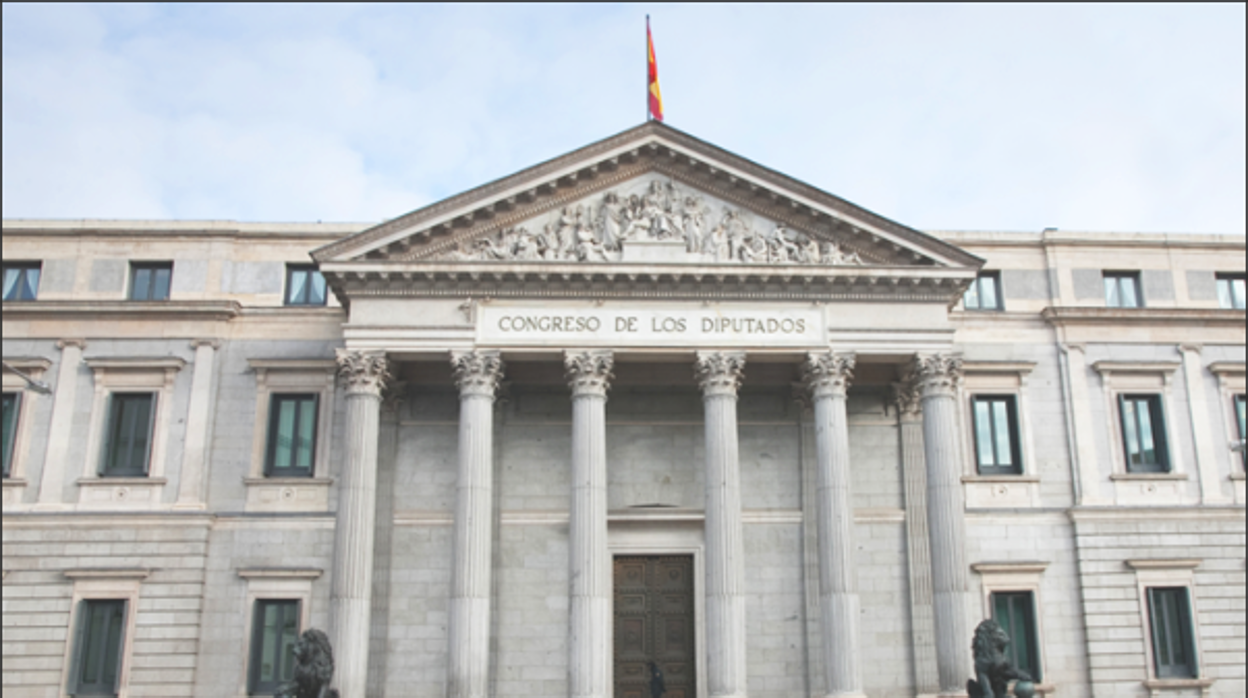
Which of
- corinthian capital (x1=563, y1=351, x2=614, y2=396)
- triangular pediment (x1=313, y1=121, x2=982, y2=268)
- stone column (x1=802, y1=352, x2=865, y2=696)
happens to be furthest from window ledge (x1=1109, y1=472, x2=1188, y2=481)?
corinthian capital (x1=563, y1=351, x2=614, y2=396)

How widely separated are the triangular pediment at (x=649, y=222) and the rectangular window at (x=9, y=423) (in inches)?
434

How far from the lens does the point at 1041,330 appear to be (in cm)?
3219

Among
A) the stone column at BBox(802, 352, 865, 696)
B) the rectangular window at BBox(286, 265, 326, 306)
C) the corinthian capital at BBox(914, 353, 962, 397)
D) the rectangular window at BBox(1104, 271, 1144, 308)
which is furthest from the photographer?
the rectangular window at BBox(1104, 271, 1144, 308)

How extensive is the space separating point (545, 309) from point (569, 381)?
1.91 m

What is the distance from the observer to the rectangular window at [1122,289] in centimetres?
3303

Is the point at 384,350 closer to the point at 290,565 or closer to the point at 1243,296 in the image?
A: the point at 290,565

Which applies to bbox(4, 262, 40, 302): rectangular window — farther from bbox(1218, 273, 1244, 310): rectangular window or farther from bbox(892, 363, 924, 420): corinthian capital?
bbox(1218, 273, 1244, 310): rectangular window

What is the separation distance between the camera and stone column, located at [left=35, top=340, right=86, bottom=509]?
29484 millimetres

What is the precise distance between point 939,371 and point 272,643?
18.6 meters

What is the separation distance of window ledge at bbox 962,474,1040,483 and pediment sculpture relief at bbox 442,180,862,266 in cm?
724

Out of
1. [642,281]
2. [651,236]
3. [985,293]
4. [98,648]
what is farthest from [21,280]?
[985,293]

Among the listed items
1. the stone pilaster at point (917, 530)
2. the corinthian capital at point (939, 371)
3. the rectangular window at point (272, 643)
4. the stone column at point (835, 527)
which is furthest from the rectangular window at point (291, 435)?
the corinthian capital at point (939, 371)

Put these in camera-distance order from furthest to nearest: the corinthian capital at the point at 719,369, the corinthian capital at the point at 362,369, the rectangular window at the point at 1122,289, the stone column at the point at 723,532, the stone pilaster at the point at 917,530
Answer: the rectangular window at the point at 1122,289 → the stone pilaster at the point at 917,530 → the corinthian capital at the point at 719,369 → the corinthian capital at the point at 362,369 → the stone column at the point at 723,532

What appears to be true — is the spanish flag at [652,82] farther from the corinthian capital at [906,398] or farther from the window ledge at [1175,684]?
the window ledge at [1175,684]
